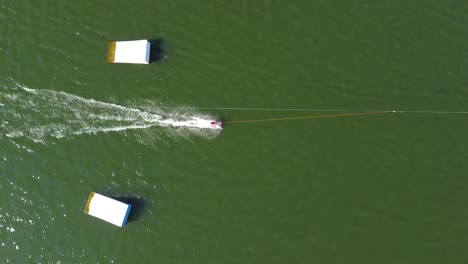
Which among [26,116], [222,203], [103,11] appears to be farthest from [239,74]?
[26,116]

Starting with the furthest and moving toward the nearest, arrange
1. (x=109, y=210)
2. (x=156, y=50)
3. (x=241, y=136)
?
(x=156, y=50), (x=241, y=136), (x=109, y=210)

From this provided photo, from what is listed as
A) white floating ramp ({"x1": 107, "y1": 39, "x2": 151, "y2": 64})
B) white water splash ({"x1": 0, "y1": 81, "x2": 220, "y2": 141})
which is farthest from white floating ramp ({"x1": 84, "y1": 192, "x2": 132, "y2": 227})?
white floating ramp ({"x1": 107, "y1": 39, "x2": 151, "y2": 64})

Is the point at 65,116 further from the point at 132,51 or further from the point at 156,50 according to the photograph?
the point at 156,50

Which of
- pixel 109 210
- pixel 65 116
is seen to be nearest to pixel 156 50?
pixel 65 116

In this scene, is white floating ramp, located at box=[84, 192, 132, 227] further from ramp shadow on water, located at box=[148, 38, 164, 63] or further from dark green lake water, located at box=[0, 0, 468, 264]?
ramp shadow on water, located at box=[148, 38, 164, 63]

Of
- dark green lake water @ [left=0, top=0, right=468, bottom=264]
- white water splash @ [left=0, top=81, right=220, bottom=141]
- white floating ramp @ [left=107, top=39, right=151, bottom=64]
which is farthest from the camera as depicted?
white water splash @ [left=0, top=81, right=220, bottom=141]

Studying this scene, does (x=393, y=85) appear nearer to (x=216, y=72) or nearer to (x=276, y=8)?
(x=276, y=8)

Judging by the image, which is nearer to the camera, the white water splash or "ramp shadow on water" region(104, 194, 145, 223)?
"ramp shadow on water" region(104, 194, 145, 223)
